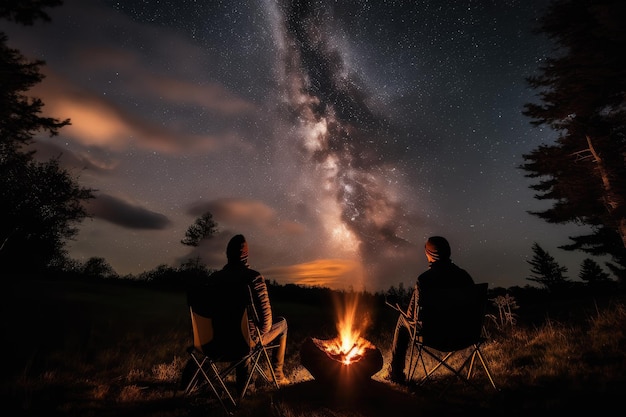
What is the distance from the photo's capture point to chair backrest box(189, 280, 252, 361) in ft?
11.9

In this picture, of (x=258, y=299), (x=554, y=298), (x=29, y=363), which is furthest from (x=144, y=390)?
(x=554, y=298)

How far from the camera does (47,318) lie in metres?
7.66

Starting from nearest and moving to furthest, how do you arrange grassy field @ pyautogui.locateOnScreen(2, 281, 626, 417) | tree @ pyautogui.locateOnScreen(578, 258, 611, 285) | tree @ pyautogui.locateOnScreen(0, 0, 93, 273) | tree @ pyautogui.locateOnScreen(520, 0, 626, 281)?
grassy field @ pyautogui.locateOnScreen(2, 281, 626, 417) < tree @ pyautogui.locateOnScreen(520, 0, 626, 281) < tree @ pyautogui.locateOnScreen(0, 0, 93, 273) < tree @ pyautogui.locateOnScreen(578, 258, 611, 285)

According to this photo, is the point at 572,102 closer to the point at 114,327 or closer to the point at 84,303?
the point at 114,327

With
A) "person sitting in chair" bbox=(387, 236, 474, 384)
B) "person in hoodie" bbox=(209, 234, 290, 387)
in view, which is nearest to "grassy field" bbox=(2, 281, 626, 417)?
"person sitting in chair" bbox=(387, 236, 474, 384)

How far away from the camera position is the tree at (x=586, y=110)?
877 centimetres

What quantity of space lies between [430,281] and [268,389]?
100 inches

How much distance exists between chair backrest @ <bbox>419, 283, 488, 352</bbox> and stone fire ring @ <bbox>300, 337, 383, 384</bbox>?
32.3 inches

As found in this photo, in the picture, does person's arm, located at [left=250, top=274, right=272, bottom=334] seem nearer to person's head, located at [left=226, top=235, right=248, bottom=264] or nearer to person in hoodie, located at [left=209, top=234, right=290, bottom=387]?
person in hoodie, located at [left=209, top=234, right=290, bottom=387]

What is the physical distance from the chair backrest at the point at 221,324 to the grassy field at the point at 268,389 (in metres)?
0.61

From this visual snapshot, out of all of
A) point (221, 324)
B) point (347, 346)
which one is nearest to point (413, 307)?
point (347, 346)

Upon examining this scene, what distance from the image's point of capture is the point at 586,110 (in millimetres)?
9625

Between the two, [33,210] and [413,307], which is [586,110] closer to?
[413,307]

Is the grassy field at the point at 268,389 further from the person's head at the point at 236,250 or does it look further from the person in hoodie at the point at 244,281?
the person's head at the point at 236,250
